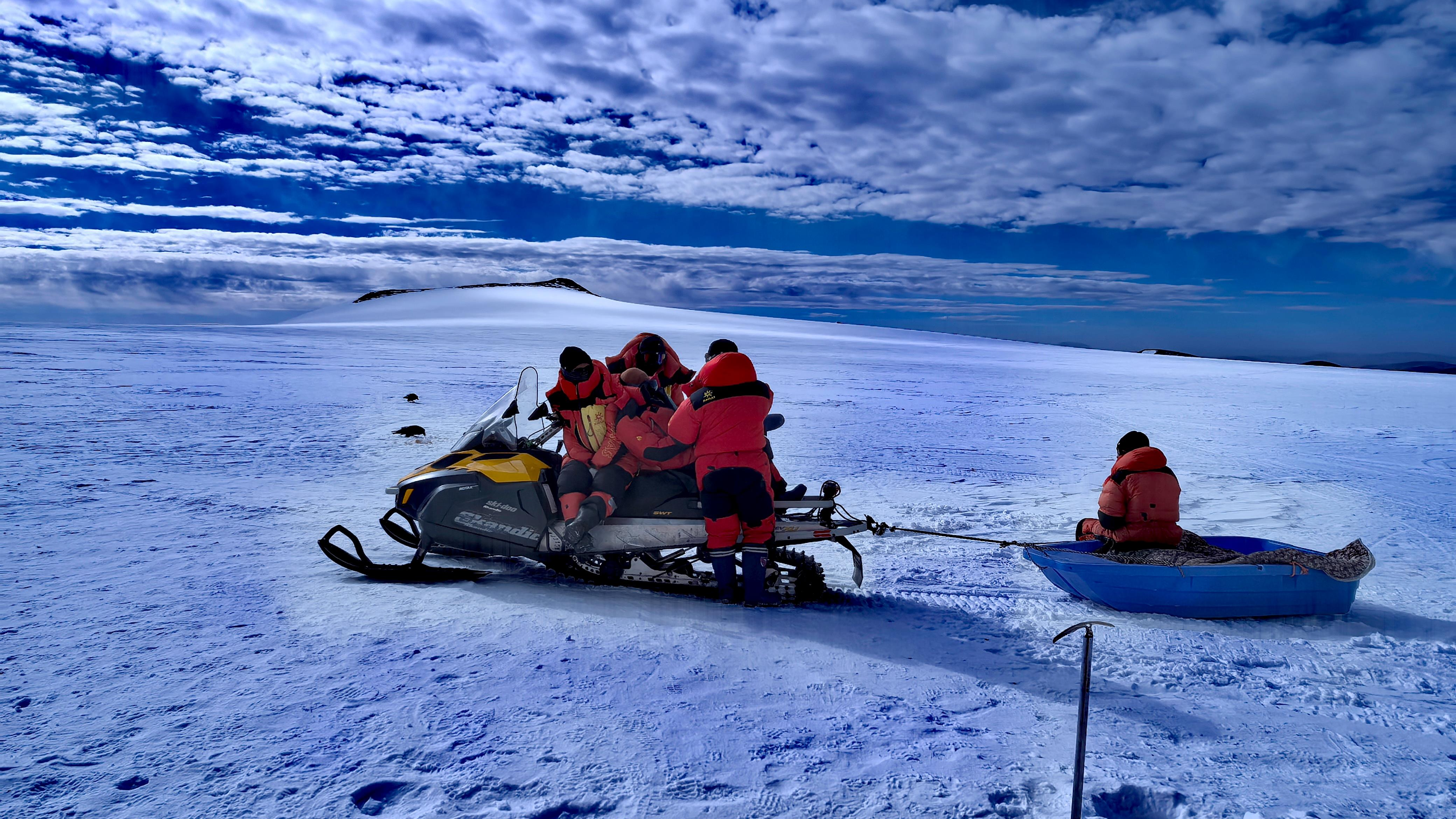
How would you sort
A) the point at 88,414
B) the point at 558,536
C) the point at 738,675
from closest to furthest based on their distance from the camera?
the point at 738,675 → the point at 558,536 → the point at 88,414

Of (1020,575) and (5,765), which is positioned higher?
(1020,575)

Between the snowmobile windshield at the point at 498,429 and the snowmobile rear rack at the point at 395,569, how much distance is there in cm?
68

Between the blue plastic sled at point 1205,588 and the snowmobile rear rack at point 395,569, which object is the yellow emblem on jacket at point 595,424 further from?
the blue plastic sled at point 1205,588

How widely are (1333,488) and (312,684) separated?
8911 millimetres

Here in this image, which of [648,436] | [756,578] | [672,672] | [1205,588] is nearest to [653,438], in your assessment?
[648,436]

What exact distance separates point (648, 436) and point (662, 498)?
0.35 metres

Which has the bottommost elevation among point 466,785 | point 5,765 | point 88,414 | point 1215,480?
point 88,414

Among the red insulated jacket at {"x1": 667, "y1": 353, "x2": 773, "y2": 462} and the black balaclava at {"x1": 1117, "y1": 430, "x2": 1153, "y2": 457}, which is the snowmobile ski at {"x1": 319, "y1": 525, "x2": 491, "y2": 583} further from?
the black balaclava at {"x1": 1117, "y1": 430, "x2": 1153, "y2": 457}

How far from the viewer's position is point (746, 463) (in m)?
3.98

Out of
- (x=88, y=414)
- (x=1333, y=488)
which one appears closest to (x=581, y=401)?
(x=1333, y=488)

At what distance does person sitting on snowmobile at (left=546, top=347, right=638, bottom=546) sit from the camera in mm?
4211

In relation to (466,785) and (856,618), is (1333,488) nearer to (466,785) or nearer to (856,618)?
(856,618)

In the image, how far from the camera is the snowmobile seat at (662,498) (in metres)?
4.20

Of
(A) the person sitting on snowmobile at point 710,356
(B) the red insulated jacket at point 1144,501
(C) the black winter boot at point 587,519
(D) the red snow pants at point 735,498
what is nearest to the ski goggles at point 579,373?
(A) the person sitting on snowmobile at point 710,356
